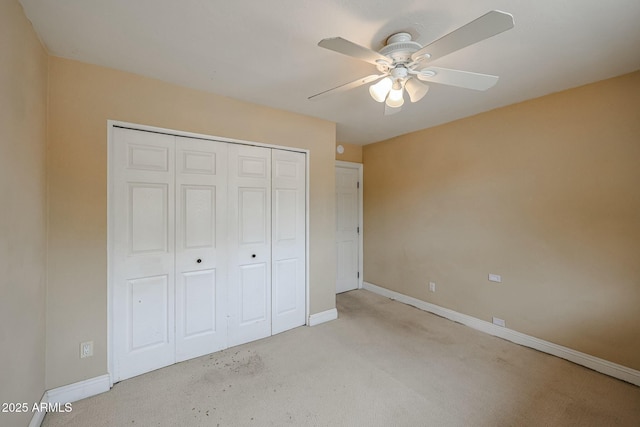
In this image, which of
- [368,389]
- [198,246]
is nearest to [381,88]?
[198,246]

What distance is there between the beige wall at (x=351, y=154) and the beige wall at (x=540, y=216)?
0.93 m

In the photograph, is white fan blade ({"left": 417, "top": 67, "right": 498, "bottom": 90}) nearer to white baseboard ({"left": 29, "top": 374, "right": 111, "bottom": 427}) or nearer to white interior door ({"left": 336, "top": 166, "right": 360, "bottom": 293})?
white interior door ({"left": 336, "top": 166, "right": 360, "bottom": 293})

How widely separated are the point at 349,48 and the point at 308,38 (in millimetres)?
519

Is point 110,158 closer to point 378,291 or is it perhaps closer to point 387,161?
point 387,161

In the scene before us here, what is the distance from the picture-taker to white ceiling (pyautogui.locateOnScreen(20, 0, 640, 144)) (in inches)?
54.5

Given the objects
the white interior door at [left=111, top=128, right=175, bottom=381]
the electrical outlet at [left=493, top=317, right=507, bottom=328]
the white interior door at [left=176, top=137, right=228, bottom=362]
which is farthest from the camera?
the electrical outlet at [left=493, top=317, right=507, bottom=328]

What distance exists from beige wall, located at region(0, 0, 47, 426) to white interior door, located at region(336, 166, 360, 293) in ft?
10.9

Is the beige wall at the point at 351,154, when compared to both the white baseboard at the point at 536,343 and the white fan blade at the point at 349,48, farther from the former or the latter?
the white fan blade at the point at 349,48

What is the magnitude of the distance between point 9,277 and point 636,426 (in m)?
3.70

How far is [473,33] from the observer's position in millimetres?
1125

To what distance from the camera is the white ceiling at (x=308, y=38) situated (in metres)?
1.38

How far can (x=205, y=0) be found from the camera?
4.40 feet

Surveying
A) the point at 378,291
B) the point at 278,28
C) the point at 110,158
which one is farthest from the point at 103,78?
the point at 378,291

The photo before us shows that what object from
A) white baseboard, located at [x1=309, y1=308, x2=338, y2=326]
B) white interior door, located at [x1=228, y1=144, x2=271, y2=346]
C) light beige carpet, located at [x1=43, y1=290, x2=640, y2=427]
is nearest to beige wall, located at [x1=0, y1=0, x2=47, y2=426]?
light beige carpet, located at [x1=43, y1=290, x2=640, y2=427]
